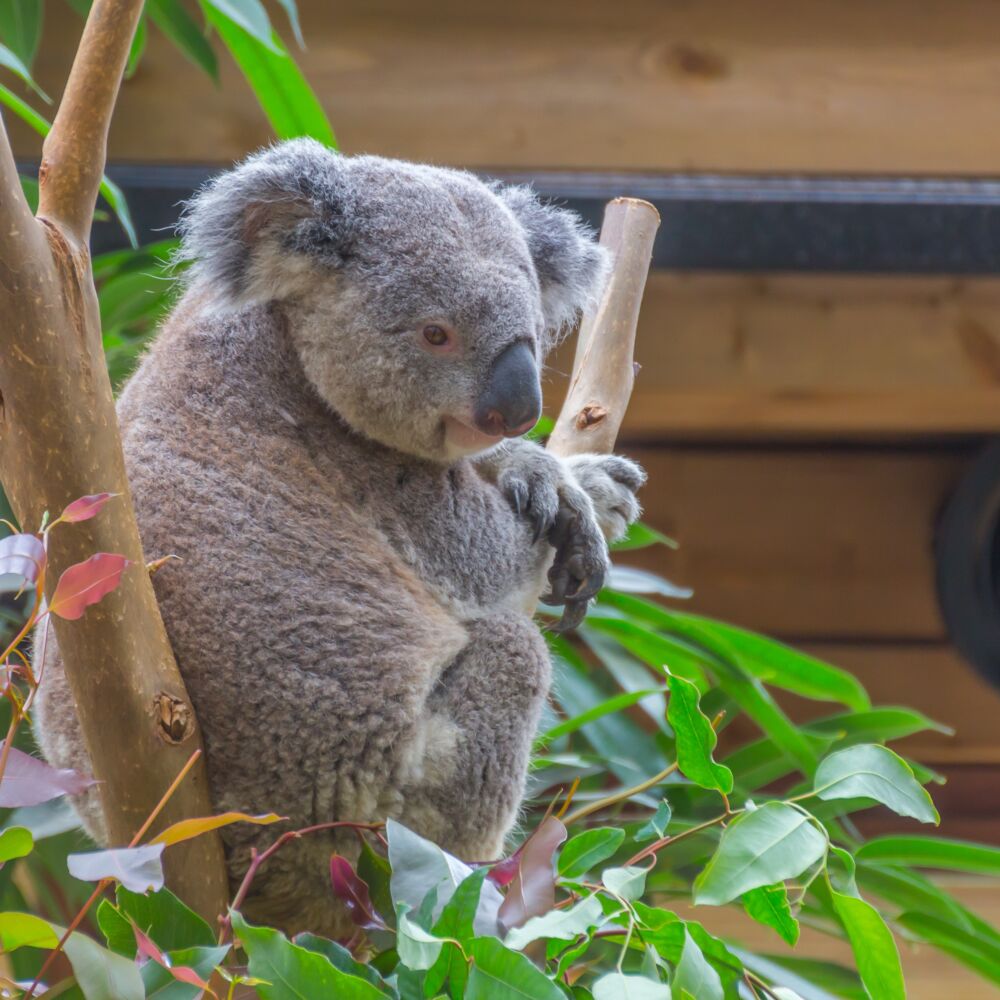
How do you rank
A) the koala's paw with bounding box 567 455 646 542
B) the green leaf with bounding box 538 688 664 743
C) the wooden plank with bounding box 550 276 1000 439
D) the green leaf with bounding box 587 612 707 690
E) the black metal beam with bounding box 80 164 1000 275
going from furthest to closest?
1. the wooden plank with bounding box 550 276 1000 439
2. the black metal beam with bounding box 80 164 1000 275
3. the green leaf with bounding box 587 612 707 690
4. the green leaf with bounding box 538 688 664 743
5. the koala's paw with bounding box 567 455 646 542

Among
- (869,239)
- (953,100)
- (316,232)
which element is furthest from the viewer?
(953,100)

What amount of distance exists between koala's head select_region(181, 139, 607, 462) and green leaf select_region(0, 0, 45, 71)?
2.06 ft

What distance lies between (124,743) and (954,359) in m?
2.41

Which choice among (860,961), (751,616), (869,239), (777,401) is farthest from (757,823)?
(751,616)

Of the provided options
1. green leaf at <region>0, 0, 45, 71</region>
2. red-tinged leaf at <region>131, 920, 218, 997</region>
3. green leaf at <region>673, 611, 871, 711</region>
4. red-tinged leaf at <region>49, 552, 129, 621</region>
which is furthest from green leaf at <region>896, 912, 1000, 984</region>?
green leaf at <region>0, 0, 45, 71</region>

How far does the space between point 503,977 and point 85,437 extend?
22.2 inches

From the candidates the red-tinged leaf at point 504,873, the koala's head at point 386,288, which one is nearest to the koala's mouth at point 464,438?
the koala's head at point 386,288

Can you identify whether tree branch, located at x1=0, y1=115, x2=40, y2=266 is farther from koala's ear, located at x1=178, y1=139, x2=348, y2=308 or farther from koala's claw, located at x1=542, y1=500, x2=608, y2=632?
koala's claw, located at x1=542, y1=500, x2=608, y2=632

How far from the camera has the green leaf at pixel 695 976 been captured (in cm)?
104

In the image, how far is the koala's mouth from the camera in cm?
160

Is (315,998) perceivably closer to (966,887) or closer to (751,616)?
(751,616)

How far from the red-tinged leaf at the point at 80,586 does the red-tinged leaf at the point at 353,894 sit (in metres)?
0.36

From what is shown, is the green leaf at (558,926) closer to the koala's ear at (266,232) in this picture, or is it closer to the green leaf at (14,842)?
the green leaf at (14,842)

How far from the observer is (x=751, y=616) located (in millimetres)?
3686
